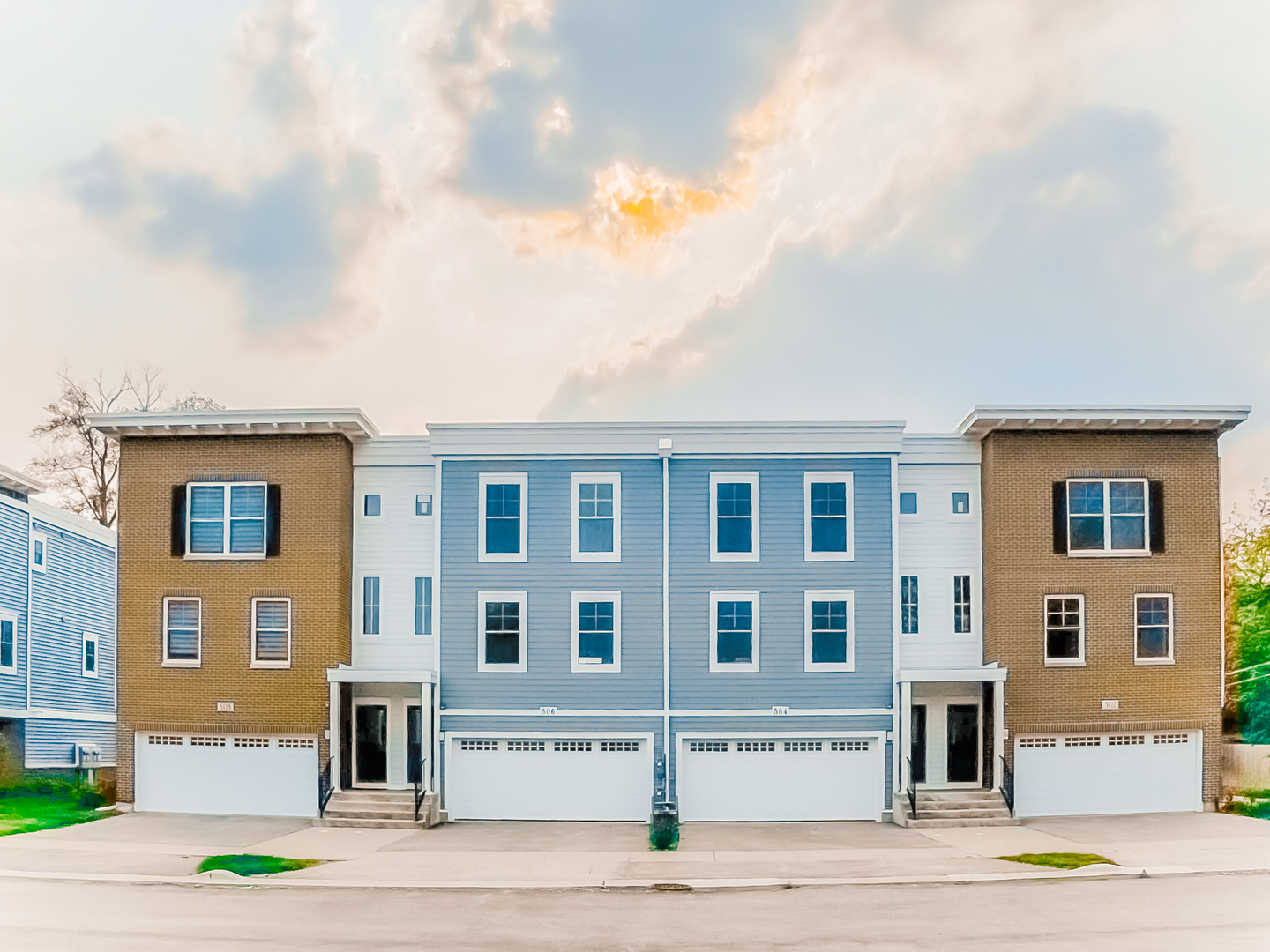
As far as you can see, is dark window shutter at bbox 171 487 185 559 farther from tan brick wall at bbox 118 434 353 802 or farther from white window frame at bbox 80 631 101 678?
white window frame at bbox 80 631 101 678

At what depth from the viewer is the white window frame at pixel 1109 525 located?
2616cm

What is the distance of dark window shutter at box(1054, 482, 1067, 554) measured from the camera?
2614 cm

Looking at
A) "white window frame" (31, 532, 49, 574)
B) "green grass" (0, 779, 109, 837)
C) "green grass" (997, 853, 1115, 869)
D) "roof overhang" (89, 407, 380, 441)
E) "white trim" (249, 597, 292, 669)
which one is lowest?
"green grass" (0, 779, 109, 837)

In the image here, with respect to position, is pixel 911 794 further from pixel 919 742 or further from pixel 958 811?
pixel 919 742

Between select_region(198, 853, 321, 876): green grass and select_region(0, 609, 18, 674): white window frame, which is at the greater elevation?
select_region(0, 609, 18, 674): white window frame

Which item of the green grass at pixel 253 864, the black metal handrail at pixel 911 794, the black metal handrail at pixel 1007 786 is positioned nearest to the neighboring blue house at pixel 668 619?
the black metal handrail at pixel 911 794

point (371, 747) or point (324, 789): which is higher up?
point (371, 747)

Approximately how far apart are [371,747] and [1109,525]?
659 inches

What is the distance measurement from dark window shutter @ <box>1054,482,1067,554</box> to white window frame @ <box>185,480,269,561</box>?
1701 centimetres

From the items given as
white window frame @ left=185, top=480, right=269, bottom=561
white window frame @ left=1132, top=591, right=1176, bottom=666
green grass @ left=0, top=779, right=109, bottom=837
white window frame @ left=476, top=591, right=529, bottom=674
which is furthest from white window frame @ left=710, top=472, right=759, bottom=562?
green grass @ left=0, top=779, right=109, bottom=837

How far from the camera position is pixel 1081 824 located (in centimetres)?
2441

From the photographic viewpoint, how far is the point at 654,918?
15656 mm

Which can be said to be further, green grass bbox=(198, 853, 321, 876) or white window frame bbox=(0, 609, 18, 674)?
white window frame bbox=(0, 609, 18, 674)

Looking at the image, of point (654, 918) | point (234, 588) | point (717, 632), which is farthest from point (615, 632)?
point (654, 918)
